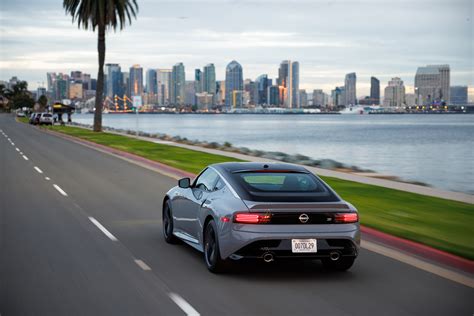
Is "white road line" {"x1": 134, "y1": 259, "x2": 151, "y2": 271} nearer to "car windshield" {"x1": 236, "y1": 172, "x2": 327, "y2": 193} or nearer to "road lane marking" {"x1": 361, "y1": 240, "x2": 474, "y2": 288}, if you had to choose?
"car windshield" {"x1": 236, "y1": 172, "x2": 327, "y2": 193}

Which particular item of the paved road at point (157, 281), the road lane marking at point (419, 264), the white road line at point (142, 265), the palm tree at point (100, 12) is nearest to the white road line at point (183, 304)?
the paved road at point (157, 281)

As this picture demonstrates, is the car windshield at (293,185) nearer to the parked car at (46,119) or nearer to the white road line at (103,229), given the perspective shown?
the white road line at (103,229)

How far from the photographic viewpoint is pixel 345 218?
31.5 ft

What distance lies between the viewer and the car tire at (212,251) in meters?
9.75

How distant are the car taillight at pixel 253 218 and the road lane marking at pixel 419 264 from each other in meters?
2.51

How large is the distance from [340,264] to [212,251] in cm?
165

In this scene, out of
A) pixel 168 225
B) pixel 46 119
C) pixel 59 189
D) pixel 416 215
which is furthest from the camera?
pixel 46 119

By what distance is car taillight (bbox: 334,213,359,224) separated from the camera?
9570mm

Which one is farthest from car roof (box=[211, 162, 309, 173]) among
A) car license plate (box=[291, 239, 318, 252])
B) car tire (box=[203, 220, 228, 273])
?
car license plate (box=[291, 239, 318, 252])

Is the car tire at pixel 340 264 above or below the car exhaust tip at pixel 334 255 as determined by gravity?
below

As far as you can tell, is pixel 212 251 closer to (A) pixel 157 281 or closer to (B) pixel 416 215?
(A) pixel 157 281

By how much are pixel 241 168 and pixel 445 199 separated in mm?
9504

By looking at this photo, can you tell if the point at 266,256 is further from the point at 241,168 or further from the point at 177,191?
the point at 177,191

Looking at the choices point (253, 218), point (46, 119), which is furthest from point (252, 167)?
point (46, 119)
